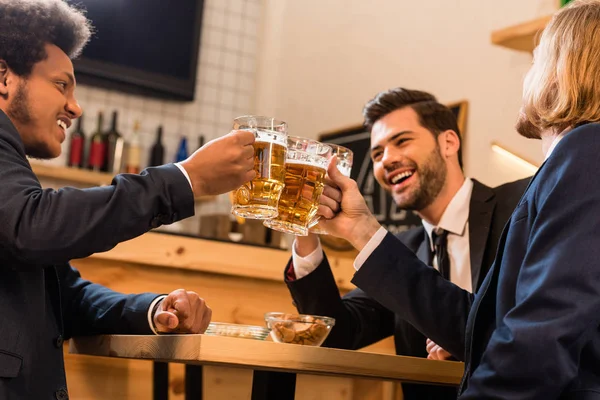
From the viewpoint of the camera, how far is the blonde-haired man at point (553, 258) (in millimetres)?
1069

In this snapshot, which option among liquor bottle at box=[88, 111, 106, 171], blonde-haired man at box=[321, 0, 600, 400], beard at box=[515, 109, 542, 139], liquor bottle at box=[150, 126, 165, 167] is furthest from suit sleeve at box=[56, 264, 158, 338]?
liquor bottle at box=[150, 126, 165, 167]

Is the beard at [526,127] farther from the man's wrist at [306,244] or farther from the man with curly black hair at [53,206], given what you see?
the man's wrist at [306,244]

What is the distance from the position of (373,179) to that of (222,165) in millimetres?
2518

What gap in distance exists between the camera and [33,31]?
1573 mm

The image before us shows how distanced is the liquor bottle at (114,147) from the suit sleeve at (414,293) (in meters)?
2.92

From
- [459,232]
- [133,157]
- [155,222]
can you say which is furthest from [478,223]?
[133,157]

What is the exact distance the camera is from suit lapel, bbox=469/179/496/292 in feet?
7.22

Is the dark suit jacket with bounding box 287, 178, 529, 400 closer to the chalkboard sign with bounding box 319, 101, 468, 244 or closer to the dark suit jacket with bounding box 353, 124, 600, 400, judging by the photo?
the dark suit jacket with bounding box 353, 124, 600, 400

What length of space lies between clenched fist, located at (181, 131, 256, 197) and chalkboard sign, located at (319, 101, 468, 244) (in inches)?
84.5

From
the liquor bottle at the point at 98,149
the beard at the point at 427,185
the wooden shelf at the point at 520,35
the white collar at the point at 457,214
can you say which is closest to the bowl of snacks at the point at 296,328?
the white collar at the point at 457,214

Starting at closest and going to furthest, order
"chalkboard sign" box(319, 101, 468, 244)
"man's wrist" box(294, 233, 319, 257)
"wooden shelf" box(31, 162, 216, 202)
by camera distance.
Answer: "man's wrist" box(294, 233, 319, 257) < "chalkboard sign" box(319, 101, 468, 244) < "wooden shelf" box(31, 162, 216, 202)

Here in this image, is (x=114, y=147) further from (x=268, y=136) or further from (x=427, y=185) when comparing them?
(x=268, y=136)

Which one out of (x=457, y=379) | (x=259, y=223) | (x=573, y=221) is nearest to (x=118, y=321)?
(x=457, y=379)

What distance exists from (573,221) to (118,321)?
102 cm
